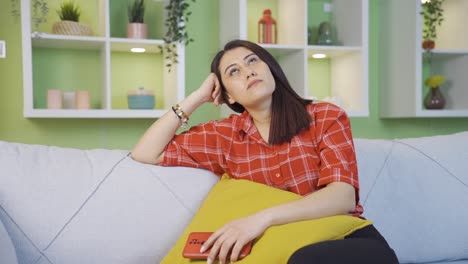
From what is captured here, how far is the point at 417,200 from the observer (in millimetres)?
1824

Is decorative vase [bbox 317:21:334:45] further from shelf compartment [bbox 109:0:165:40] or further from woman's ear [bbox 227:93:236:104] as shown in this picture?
woman's ear [bbox 227:93:236:104]

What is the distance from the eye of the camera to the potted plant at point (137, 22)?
112 inches

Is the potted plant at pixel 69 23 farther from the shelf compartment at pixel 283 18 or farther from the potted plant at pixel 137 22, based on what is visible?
the shelf compartment at pixel 283 18

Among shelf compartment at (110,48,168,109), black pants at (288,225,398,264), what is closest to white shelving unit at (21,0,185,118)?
shelf compartment at (110,48,168,109)

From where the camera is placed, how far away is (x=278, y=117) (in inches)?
64.0

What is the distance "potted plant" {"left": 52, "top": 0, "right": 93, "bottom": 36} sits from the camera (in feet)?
8.95

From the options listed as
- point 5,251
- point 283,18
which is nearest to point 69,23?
point 283,18

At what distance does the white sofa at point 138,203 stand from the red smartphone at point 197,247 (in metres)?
0.22

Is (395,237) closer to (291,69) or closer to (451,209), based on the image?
(451,209)

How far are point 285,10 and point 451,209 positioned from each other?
1.74 metres

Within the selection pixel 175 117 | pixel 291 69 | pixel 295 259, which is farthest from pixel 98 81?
pixel 295 259

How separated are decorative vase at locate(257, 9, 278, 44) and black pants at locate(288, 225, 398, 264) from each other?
1.97 metres

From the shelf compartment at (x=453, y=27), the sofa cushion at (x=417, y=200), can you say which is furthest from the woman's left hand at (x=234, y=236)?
the shelf compartment at (x=453, y=27)

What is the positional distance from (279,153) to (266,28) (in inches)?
65.6
